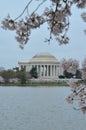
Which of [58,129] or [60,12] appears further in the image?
[58,129]

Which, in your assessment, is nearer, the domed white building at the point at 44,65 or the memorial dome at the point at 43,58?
the domed white building at the point at 44,65

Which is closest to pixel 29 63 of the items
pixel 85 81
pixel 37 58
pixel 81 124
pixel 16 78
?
pixel 37 58

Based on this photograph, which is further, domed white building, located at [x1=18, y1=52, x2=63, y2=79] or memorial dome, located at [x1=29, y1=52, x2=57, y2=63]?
memorial dome, located at [x1=29, y1=52, x2=57, y2=63]

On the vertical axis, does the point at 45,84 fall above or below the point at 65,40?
below

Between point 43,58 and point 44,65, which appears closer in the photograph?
point 44,65

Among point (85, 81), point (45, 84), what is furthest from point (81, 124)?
point (45, 84)

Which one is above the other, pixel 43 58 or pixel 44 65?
pixel 43 58

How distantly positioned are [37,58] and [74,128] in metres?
120

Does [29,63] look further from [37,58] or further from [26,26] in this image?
[26,26]

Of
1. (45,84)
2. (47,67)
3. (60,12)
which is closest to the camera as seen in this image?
(60,12)

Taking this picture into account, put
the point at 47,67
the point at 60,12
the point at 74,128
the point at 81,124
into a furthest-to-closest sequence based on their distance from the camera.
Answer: the point at 47,67 → the point at 81,124 → the point at 74,128 → the point at 60,12

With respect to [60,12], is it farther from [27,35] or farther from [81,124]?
[81,124]

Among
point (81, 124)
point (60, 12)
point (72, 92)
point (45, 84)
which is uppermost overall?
point (60, 12)

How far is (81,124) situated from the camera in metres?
25.3
